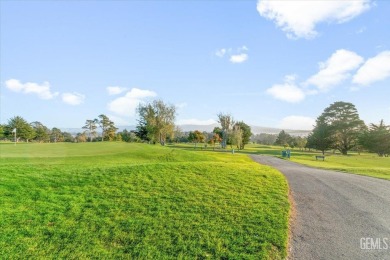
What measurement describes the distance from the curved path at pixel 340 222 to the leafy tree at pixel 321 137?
61.8 metres

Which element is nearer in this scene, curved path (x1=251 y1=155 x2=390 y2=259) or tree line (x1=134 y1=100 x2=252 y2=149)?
A: curved path (x1=251 y1=155 x2=390 y2=259)

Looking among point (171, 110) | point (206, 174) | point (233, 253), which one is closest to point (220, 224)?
point (233, 253)

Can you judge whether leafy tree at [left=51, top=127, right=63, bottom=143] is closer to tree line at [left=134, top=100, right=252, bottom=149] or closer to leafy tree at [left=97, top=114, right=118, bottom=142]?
leafy tree at [left=97, top=114, right=118, bottom=142]

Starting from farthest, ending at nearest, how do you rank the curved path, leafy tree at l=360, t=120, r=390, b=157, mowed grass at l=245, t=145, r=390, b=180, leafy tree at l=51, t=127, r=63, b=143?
leafy tree at l=51, t=127, r=63, b=143 < leafy tree at l=360, t=120, r=390, b=157 < mowed grass at l=245, t=145, r=390, b=180 < the curved path

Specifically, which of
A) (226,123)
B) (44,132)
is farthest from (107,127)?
(226,123)

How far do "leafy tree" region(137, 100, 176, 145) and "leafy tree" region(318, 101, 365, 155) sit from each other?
46773mm

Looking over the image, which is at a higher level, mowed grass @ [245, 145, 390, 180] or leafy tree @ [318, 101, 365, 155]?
leafy tree @ [318, 101, 365, 155]

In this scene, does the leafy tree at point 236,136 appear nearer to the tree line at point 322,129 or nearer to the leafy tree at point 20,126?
the tree line at point 322,129

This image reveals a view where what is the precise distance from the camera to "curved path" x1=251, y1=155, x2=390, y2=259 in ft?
19.4

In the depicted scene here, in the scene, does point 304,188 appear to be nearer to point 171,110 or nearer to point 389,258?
point 389,258

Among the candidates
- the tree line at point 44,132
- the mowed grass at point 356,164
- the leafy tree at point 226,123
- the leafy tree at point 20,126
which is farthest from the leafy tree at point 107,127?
the mowed grass at point 356,164

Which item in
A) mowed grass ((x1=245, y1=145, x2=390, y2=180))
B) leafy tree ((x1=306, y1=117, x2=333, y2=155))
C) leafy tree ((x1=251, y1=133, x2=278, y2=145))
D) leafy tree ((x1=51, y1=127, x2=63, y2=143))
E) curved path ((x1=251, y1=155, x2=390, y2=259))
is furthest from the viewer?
leafy tree ((x1=251, y1=133, x2=278, y2=145))

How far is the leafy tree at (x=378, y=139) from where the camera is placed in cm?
5791

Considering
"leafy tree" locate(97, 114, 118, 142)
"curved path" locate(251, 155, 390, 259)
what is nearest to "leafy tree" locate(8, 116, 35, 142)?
"leafy tree" locate(97, 114, 118, 142)
